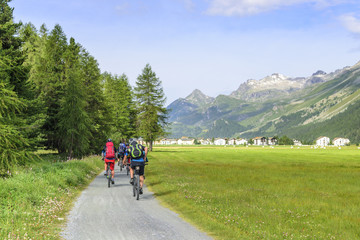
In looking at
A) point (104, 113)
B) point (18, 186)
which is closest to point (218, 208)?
point (18, 186)

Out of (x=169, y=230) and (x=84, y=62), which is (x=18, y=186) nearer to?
(x=169, y=230)

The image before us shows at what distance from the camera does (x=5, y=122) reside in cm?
1442

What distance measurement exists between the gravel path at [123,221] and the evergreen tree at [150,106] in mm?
62468

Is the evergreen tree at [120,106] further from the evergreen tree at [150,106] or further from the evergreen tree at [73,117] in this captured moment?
the evergreen tree at [73,117]

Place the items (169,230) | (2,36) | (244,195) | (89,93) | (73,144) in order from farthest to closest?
(89,93), (73,144), (2,36), (244,195), (169,230)

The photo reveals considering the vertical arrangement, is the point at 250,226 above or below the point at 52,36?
below

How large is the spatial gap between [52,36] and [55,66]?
634cm

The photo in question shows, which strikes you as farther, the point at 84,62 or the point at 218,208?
the point at 84,62

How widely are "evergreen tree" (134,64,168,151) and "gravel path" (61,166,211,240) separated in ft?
205

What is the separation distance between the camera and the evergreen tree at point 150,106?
77375 mm

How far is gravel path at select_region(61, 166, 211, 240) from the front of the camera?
842 centimetres

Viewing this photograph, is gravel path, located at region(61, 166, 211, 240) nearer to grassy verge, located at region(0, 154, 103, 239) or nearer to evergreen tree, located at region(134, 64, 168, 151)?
grassy verge, located at region(0, 154, 103, 239)

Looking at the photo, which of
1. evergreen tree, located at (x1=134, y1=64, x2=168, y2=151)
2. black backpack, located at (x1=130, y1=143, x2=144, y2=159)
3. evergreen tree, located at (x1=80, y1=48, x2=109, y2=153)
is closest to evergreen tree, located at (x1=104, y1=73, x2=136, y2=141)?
evergreen tree, located at (x1=134, y1=64, x2=168, y2=151)

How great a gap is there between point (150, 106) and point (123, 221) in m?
70.5
